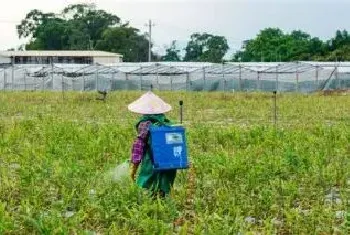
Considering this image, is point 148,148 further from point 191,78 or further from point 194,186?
point 191,78

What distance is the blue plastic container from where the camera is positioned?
570 cm

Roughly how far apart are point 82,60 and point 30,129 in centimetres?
6073

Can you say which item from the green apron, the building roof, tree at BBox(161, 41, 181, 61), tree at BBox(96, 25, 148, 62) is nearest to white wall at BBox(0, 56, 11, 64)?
the building roof

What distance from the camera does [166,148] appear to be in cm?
573

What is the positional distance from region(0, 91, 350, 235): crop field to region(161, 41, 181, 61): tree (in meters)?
72.9

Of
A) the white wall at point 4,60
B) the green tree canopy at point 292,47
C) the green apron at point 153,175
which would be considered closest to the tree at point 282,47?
the green tree canopy at point 292,47

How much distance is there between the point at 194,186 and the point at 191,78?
31422mm

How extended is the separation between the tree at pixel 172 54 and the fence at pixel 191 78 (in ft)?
140

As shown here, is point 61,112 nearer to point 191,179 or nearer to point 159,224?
point 191,179

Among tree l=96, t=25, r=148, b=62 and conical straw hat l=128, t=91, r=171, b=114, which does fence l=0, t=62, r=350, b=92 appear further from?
tree l=96, t=25, r=148, b=62

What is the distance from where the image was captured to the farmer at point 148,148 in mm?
5840

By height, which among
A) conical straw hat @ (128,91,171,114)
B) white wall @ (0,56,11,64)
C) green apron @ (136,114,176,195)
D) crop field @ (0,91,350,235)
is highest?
white wall @ (0,56,11,64)

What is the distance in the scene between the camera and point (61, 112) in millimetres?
19281

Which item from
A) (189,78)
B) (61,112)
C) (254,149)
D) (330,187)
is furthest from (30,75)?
(330,187)
